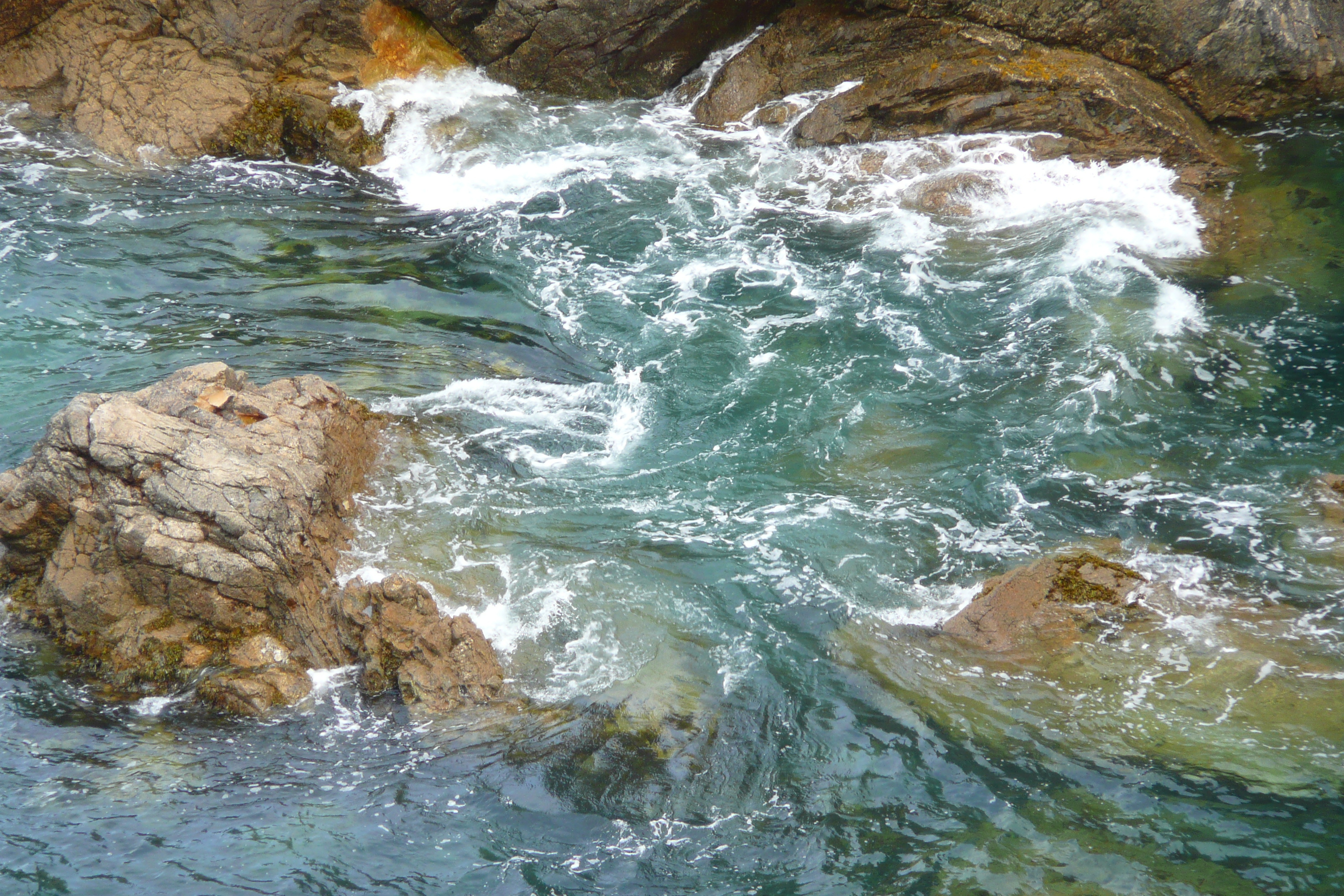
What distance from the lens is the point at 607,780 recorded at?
6402 millimetres

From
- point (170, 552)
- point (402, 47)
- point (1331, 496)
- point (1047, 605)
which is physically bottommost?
point (170, 552)

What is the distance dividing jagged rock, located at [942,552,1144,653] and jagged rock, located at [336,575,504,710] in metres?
3.66

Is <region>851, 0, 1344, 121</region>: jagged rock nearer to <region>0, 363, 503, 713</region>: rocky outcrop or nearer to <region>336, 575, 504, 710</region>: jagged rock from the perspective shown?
<region>336, 575, 504, 710</region>: jagged rock

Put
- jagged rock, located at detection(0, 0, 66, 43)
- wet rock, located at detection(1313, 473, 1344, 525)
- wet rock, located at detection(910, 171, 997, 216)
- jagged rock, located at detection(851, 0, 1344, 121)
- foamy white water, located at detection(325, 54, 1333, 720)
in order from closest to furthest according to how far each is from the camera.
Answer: wet rock, located at detection(1313, 473, 1344, 525) → foamy white water, located at detection(325, 54, 1333, 720) → jagged rock, located at detection(851, 0, 1344, 121) → wet rock, located at detection(910, 171, 997, 216) → jagged rock, located at detection(0, 0, 66, 43)

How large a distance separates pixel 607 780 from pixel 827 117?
10.4 meters

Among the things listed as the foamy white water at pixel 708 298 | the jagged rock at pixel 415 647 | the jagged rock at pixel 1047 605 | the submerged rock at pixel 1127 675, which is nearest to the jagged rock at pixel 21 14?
the foamy white water at pixel 708 298

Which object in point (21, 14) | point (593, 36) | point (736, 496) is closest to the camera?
point (736, 496)

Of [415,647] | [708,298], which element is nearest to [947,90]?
[708,298]

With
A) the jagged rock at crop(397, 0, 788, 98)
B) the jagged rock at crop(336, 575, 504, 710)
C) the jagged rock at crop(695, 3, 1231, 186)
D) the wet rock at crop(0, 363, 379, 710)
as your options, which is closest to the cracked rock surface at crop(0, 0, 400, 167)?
the jagged rock at crop(397, 0, 788, 98)

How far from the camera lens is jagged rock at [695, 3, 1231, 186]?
1223 centimetres

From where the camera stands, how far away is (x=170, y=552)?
709 centimetres

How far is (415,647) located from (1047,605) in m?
4.85

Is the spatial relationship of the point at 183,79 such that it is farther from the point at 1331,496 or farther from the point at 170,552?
the point at 1331,496

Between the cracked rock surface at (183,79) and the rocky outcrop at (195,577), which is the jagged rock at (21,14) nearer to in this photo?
the cracked rock surface at (183,79)
